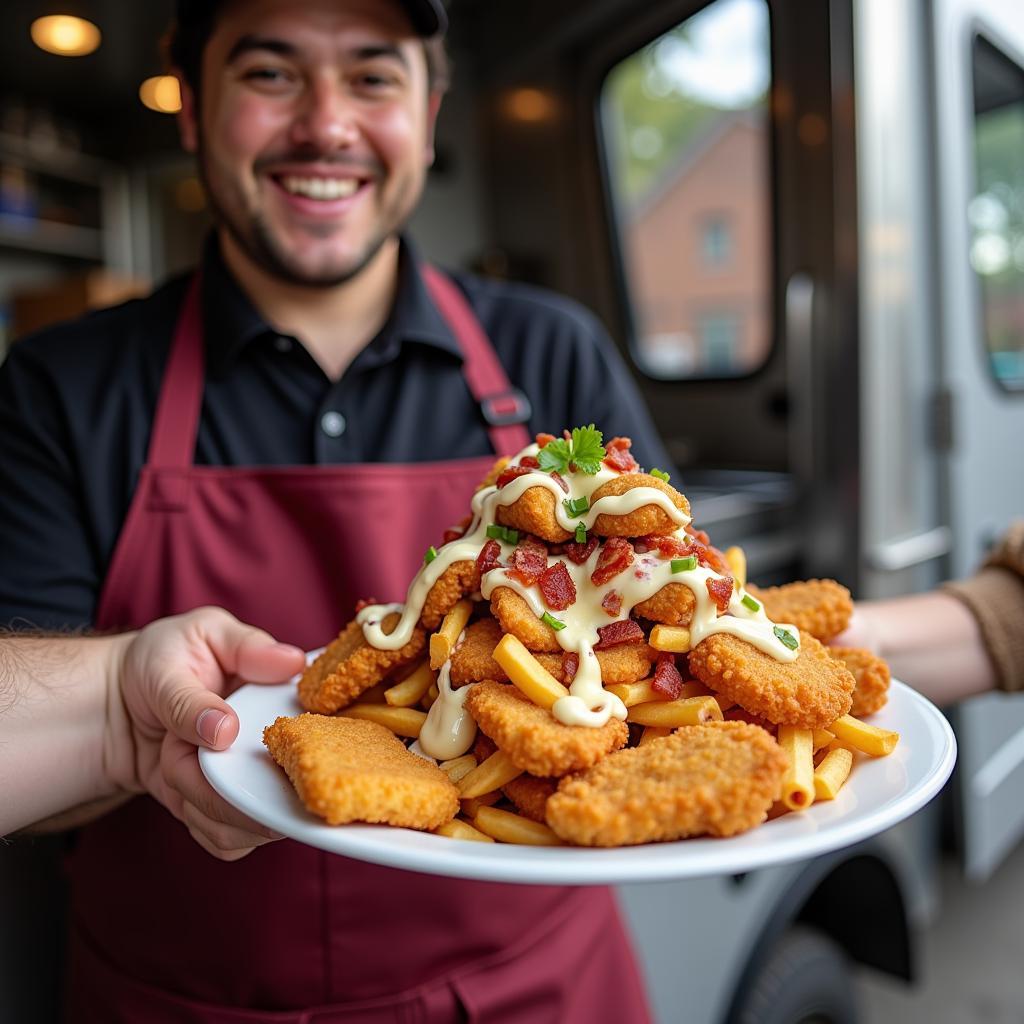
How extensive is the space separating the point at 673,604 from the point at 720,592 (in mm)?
57

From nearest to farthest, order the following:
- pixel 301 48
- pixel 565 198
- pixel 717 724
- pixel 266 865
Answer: pixel 717 724, pixel 266 865, pixel 301 48, pixel 565 198


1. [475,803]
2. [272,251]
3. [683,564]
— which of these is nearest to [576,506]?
[683,564]

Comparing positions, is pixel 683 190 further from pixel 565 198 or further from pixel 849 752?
pixel 849 752

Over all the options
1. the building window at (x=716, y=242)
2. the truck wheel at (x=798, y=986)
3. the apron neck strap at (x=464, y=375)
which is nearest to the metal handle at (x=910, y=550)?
the truck wheel at (x=798, y=986)

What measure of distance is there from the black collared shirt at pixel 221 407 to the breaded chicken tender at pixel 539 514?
0.62 meters

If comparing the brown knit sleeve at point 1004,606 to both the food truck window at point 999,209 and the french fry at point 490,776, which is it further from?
the food truck window at point 999,209

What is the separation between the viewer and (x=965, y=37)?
296 centimetres

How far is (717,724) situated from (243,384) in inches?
42.8

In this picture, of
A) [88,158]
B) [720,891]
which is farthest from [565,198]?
[88,158]

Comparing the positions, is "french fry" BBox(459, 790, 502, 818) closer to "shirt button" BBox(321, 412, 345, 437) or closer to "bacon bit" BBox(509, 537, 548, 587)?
"bacon bit" BBox(509, 537, 548, 587)

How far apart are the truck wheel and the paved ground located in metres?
0.36

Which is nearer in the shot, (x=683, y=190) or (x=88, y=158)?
(x=683, y=190)

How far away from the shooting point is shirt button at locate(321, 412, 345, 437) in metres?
1.68

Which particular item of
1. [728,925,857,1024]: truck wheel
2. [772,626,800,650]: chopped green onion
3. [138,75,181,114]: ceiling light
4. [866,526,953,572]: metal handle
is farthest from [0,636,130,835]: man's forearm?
[138,75,181,114]: ceiling light
